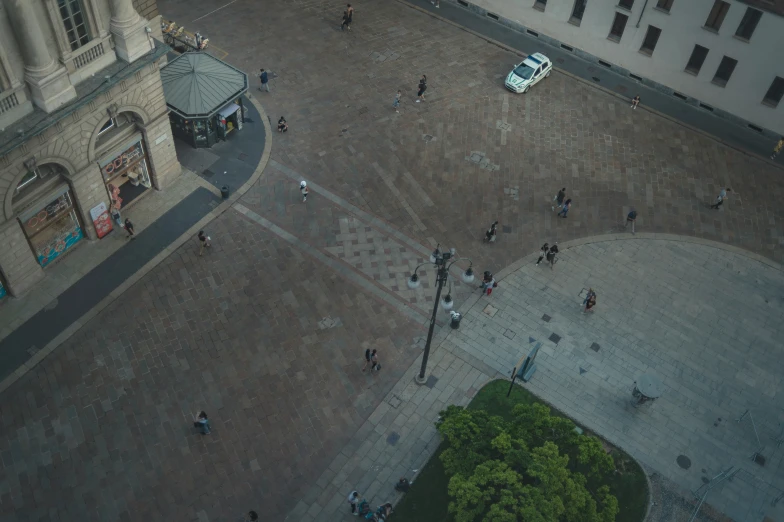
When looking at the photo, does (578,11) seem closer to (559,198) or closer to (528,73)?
(528,73)

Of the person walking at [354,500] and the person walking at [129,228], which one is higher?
the person walking at [129,228]

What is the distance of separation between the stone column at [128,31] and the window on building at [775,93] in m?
39.6

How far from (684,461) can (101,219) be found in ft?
106

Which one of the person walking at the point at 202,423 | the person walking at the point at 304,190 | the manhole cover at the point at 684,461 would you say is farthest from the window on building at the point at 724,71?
the person walking at the point at 202,423

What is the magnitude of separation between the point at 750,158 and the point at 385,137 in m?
25.1

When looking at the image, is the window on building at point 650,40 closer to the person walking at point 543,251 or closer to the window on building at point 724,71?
the window on building at point 724,71

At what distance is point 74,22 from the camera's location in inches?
1236

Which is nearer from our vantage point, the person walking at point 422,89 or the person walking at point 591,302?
the person walking at point 591,302

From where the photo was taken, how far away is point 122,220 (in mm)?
39844

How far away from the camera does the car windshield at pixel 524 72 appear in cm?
5044

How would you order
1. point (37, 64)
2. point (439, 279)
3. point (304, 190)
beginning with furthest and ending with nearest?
1. point (304, 190)
2. point (37, 64)
3. point (439, 279)

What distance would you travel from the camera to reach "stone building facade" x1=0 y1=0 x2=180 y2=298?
30.2 m

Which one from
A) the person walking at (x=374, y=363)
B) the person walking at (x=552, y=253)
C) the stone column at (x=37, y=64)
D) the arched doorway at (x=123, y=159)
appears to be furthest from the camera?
the person walking at (x=552, y=253)

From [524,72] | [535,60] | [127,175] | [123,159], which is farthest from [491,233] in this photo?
[127,175]
